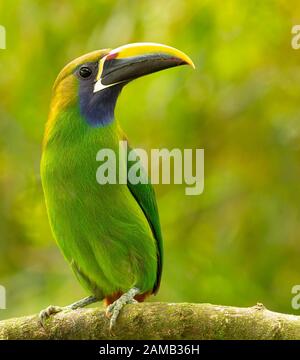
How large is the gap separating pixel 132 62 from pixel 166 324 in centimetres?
129

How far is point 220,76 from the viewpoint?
514 cm

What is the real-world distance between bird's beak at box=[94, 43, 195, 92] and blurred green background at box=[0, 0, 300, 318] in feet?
1.69

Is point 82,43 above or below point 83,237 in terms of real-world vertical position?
above

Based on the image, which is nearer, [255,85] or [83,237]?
[83,237]

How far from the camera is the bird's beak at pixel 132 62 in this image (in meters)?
4.25

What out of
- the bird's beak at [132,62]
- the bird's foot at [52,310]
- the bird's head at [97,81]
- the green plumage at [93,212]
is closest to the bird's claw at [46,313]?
the bird's foot at [52,310]

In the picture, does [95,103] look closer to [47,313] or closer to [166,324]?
[47,313]

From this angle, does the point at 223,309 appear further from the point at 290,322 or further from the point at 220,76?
the point at 220,76

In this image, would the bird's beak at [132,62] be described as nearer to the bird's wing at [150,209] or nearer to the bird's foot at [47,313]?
the bird's wing at [150,209]

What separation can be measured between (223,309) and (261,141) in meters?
1.72

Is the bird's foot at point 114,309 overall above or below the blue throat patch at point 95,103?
below

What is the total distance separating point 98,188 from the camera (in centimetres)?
426

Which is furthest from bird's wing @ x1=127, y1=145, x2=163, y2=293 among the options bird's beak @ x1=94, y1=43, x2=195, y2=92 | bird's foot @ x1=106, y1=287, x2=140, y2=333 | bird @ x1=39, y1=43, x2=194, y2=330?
bird's foot @ x1=106, y1=287, x2=140, y2=333
